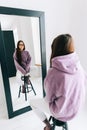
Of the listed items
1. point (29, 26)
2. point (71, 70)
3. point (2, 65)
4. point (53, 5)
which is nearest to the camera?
point (71, 70)

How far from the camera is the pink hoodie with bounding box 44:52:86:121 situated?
3.34ft

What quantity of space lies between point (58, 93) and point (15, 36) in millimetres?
771

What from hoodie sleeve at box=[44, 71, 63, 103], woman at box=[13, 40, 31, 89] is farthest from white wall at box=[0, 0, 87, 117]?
hoodie sleeve at box=[44, 71, 63, 103]

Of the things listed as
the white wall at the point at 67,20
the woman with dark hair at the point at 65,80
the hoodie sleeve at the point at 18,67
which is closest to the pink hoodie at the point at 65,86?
the woman with dark hair at the point at 65,80

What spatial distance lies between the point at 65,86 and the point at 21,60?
2.34 feet

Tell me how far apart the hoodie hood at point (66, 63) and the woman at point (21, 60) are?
61 centimetres

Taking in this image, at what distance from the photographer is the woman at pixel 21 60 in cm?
153

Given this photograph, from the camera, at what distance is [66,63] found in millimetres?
1021

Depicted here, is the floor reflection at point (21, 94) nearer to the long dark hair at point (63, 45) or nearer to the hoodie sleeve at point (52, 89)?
the hoodie sleeve at point (52, 89)

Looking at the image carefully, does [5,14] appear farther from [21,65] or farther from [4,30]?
[21,65]

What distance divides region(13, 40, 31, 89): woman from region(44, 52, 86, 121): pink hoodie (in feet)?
1.88

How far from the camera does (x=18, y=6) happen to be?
1.48m

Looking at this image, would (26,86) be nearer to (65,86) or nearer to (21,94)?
(21,94)

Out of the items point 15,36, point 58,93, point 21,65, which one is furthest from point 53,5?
point 58,93
